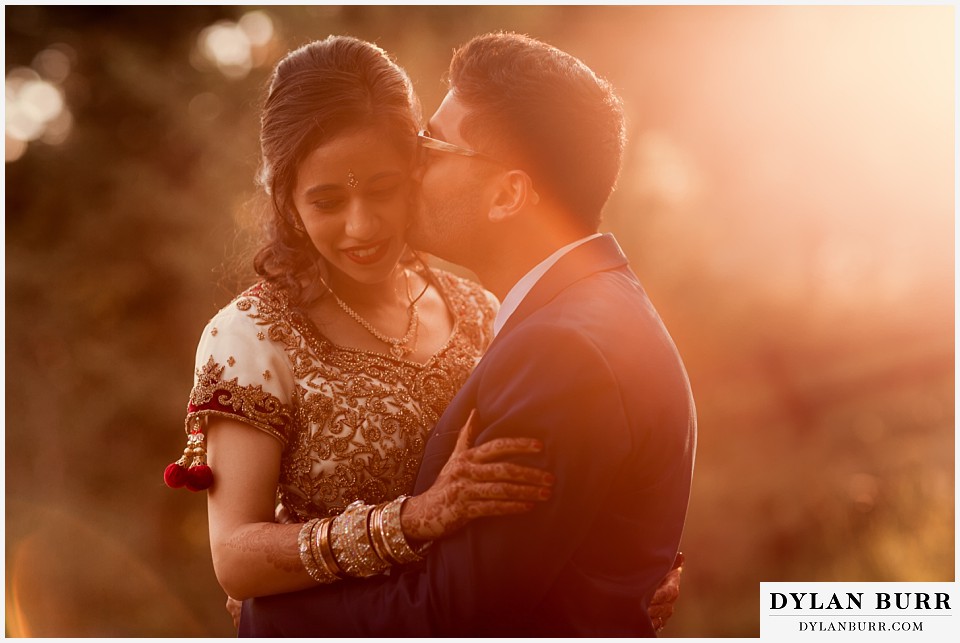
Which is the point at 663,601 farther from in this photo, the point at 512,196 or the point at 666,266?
the point at 666,266

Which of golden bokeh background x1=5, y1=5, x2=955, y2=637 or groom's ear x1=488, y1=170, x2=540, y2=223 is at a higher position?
golden bokeh background x1=5, y1=5, x2=955, y2=637

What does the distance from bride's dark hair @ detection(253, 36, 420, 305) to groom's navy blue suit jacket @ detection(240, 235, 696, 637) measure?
0.77 meters

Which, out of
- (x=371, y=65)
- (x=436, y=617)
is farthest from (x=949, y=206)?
(x=436, y=617)

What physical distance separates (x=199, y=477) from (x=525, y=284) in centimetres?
106

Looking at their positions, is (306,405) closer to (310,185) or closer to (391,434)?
(391,434)

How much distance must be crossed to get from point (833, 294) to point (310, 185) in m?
7.29

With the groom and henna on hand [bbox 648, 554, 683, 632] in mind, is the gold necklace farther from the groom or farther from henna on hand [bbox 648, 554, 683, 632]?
henna on hand [bbox 648, 554, 683, 632]

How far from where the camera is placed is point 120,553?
9273mm

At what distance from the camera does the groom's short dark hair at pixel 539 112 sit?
252cm

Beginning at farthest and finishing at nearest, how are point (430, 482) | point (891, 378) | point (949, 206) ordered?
point (891, 378) < point (949, 206) < point (430, 482)

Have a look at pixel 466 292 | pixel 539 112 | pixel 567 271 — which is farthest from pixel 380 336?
pixel 539 112

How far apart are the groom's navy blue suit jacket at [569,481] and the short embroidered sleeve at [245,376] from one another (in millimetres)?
494

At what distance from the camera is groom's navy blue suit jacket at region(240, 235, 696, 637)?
7.11ft

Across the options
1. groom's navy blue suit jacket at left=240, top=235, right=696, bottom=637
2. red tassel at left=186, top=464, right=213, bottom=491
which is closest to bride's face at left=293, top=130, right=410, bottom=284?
groom's navy blue suit jacket at left=240, top=235, right=696, bottom=637
